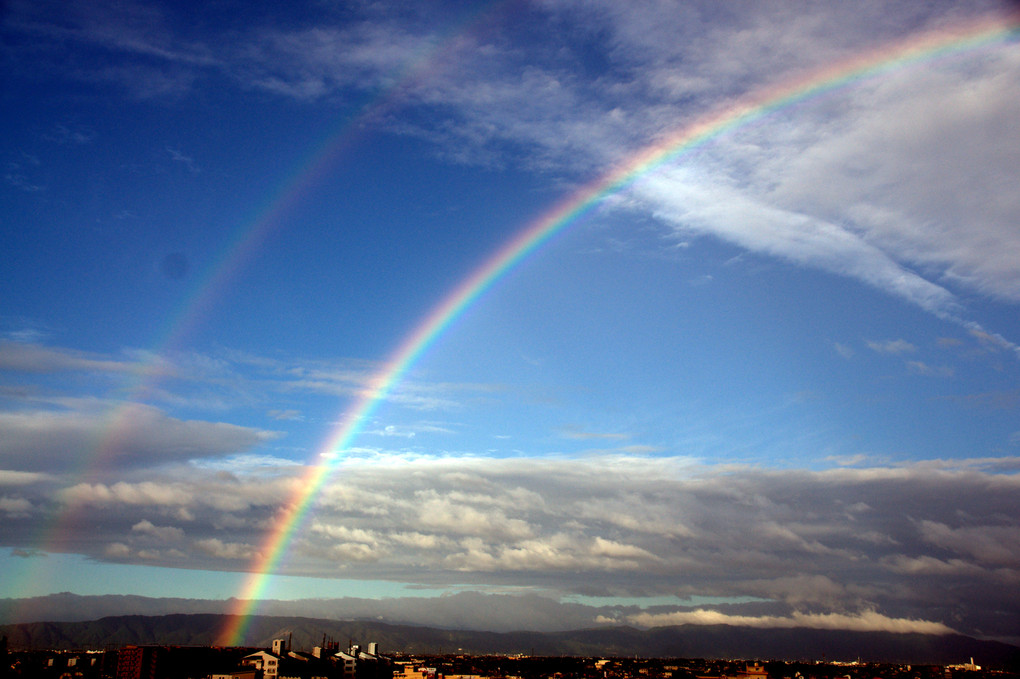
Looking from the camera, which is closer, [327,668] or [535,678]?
[327,668]

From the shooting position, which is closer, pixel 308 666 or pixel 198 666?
pixel 308 666

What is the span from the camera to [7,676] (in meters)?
120

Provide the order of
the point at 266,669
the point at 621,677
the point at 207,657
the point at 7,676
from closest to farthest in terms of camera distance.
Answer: the point at 7,676 → the point at 266,669 → the point at 207,657 → the point at 621,677

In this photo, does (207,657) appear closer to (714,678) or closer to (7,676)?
(7,676)

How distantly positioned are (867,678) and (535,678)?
93.7 metres

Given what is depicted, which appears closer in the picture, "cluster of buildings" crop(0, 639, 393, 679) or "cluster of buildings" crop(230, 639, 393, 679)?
"cluster of buildings" crop(0, 639, 393, 679)

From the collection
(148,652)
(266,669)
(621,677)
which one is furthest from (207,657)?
(621,677)

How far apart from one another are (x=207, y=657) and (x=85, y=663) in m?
35.9

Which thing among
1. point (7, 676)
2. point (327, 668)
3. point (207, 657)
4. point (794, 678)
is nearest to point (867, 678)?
point (794, 678)

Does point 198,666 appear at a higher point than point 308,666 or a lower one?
lower

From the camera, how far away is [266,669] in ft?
496

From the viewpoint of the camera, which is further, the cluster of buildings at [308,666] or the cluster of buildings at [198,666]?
the cluster of buildings at [308,666]

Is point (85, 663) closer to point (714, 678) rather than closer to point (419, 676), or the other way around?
point (419, 676)

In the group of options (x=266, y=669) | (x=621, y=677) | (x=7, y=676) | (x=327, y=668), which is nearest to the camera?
(x=7, y=676)
